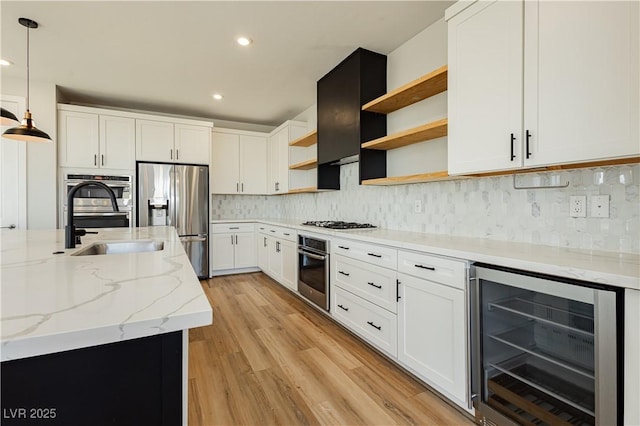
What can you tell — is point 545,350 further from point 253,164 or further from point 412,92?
point 253,164

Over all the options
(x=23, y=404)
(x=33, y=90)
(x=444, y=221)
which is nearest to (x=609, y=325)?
(x=444, y=221)

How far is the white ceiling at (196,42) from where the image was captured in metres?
2.30

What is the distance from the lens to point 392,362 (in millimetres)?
2178

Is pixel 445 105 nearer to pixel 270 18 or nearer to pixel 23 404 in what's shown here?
pixel 270 18

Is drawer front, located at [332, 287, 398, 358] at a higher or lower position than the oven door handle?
lower

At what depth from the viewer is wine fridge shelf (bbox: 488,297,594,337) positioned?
4.03ft

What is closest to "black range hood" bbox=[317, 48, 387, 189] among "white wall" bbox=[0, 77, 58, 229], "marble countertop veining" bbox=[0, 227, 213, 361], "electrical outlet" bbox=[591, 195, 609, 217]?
"electrical outlet" bbox=[591, 195, 609, 217]

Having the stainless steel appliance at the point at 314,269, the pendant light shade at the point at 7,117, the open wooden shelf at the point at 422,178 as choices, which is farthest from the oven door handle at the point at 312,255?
the pendant light shade at the point at 7,117

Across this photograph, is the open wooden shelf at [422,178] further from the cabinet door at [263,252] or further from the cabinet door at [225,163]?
the cabinet door at [225,163]

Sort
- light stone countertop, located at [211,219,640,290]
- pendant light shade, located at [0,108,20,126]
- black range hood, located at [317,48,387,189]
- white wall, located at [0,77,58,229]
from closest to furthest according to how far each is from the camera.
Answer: light stone countertop, located at [211,219,640,290] < pendant light shade, located at [0,108,20,126] < black range hood, located at [317,48,387,189] < white wall, located at [0,77,58,229]

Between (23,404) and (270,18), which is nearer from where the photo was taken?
(23,404)

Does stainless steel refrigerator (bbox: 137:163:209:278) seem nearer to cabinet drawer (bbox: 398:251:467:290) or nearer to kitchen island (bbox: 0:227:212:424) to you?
cabinet drawer (bbox: 398:251:467:290)

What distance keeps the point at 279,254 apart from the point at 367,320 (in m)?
1.94

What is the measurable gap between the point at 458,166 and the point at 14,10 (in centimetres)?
338
